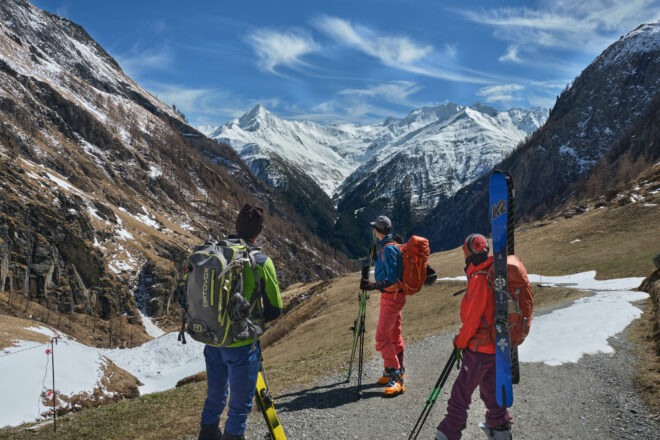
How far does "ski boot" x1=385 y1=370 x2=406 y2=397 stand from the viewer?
1056cm

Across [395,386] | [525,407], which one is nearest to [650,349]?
[525,407]

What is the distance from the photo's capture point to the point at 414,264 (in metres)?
9.56

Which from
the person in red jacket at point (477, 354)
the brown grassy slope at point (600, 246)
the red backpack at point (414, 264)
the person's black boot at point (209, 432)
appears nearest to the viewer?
the person in red jacket at point (477, 354)

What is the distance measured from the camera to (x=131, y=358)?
73.2 m

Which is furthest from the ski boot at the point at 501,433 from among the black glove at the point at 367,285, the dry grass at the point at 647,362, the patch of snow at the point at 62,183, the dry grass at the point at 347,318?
the patch of snow at the point at 62,183

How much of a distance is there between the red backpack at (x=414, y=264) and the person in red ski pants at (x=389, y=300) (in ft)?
0.49

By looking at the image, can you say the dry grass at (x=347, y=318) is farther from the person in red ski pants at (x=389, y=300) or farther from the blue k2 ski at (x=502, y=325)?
the blue k2 ski at (x=502, y=325)

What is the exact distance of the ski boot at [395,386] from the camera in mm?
10562

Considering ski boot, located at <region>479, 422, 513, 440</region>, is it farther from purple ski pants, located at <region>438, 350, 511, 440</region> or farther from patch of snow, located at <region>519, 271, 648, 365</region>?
patch of snow, located at <region>519, 271, 648, 365</region>

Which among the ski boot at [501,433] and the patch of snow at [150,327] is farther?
the patch of snow at [150,327]

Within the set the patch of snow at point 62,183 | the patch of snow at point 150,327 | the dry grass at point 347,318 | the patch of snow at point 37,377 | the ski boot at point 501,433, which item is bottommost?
the patch of snow at point 150,327

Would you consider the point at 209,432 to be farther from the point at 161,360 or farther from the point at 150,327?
the point at 150,327

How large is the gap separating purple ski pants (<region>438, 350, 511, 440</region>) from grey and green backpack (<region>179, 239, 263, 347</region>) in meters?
3.58

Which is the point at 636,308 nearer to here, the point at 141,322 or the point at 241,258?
the point at 241,258
